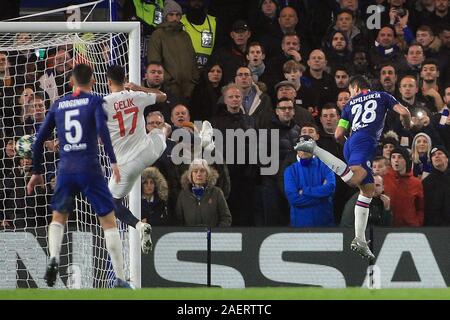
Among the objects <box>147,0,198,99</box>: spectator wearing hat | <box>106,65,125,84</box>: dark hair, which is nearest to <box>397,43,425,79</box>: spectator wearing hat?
<box>147,0,198,99</box>: spectator wearing hat

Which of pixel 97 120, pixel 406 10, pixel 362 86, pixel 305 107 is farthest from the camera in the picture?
pixel 406 10

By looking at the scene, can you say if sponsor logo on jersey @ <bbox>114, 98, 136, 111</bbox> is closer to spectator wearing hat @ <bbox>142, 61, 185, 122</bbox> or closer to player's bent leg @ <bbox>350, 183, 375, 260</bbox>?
player's bent leg @ <bbox>350, 183, 375, 260</bbox>

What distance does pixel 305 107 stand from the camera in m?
16.8

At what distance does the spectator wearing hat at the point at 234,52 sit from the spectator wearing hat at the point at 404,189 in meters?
2.34

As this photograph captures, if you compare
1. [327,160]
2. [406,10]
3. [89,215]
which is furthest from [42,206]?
[406,10]

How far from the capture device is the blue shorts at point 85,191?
39.4ft

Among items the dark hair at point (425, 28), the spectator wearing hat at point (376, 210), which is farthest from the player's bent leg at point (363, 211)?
the dark hair at point (425, 28)

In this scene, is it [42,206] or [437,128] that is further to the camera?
[437,128]

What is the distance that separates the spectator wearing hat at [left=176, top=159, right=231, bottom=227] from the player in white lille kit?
1.98 metres

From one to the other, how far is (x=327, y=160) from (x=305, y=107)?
222 cm

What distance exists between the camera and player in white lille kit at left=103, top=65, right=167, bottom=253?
42.8 ft

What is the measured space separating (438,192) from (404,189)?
0.42m

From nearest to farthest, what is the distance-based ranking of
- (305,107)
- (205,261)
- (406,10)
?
(205,261), (305,107), (406,10)

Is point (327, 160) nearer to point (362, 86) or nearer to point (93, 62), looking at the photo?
point (362, 86)
